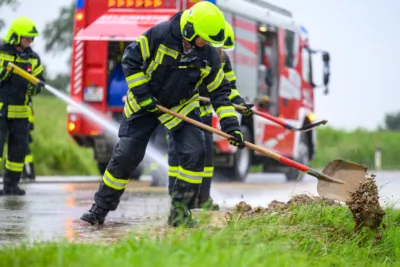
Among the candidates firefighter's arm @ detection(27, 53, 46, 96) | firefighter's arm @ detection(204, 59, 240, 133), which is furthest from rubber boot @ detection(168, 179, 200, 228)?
firefighter's arm @ detection(27, 53, 46, 96)

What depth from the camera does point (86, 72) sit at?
16156 mm

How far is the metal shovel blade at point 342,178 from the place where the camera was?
9078 mm

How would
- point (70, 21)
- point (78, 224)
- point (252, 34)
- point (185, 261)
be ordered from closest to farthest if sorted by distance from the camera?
point (185, 261)
point (78, 224)
point (252, 34)
point (70, 21)

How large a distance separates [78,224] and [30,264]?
10.7 feet

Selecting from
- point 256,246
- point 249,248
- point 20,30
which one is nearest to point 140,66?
point 256,246

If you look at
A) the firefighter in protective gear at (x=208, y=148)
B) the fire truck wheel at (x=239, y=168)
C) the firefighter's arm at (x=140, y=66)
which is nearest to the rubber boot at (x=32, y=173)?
the fire truck wheel at (x=239, y=168)

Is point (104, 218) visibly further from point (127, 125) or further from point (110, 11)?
point (110, 11)

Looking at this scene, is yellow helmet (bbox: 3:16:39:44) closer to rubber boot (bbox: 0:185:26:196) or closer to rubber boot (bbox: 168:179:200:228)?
rubber boot (bbox: 0:185:26:196)

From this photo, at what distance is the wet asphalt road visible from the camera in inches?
313

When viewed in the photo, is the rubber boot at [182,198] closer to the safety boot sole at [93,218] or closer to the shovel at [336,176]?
the safety boot sole at [93,218]

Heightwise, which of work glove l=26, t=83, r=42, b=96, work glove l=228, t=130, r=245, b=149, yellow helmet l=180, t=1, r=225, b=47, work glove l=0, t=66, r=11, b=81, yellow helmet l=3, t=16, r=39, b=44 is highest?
yellow helmet l=3, t=16, r=39, b=44

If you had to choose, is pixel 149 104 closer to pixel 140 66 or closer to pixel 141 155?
pixel 140 66

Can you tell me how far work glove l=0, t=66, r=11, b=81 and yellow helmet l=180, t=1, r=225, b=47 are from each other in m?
4.06

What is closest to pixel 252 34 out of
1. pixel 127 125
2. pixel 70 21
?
pixel 127 125
